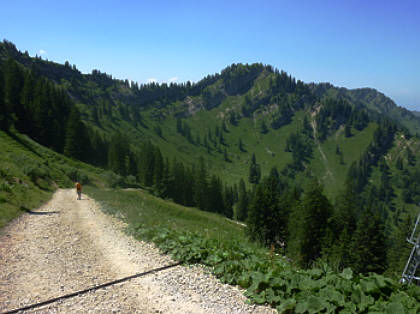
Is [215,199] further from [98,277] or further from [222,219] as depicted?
[98,277]

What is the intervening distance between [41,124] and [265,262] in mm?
86645

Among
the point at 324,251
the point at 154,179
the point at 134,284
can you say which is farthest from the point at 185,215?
the point at 154,179

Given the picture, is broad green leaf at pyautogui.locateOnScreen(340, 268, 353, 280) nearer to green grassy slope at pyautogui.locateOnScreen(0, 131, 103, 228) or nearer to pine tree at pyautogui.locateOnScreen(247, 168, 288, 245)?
green grassy slope at pyautogui.locateOnScreen(0, 131, 103, 228)

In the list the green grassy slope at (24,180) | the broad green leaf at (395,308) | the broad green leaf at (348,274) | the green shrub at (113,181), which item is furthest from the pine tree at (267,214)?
the broad green leaf at (395,308)

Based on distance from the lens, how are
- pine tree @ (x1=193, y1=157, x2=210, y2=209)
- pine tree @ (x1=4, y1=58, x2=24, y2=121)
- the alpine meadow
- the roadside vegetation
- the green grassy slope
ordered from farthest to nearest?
1. pine tree @ (x1=193, y1=157, x2=210, y2=209)
2. pine tree @ (x1=4, y1=58, x2=24, y2=121)
3. the green grassy slope
4. the alpine meadow
5. the roadside vegetation

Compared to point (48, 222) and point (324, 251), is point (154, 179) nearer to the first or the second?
point (324, 251)

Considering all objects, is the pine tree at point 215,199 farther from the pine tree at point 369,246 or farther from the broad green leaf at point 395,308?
the broad green leaf at point 395,308

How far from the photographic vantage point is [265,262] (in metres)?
9.23

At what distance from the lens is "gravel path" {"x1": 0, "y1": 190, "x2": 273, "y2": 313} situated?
762 centimetres

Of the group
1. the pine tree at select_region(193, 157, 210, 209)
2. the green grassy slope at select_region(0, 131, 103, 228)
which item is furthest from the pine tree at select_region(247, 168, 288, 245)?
the pine tree at select_region(193, 157, 210, 209)

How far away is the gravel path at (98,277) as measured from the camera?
25.0ft

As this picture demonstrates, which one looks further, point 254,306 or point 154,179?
point 154,179

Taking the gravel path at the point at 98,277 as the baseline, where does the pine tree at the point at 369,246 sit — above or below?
below

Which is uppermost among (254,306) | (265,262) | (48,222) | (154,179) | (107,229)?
(265,262)
